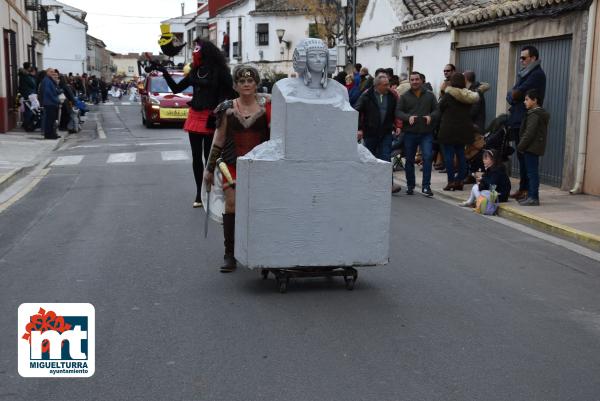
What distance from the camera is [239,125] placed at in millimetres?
6496

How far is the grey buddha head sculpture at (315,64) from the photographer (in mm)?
5902

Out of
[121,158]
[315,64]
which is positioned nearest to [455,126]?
[315,64]

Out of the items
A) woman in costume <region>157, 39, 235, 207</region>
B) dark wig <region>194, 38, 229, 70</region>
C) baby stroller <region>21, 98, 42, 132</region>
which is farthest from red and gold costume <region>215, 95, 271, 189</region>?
baby stroller <region>21, 98, 42, 132</region>

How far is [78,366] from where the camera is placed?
14.8 ft

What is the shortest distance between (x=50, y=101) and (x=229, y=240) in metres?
15.6

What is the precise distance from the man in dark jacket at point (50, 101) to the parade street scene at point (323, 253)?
7.99 m

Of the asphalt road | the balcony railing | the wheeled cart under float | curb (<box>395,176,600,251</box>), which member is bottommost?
curb (<box>395,176,600,251</box>)

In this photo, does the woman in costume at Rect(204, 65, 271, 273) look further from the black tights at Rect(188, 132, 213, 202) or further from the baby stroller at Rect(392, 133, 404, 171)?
the baby stroller at Rect(392, 133, 404, 171)

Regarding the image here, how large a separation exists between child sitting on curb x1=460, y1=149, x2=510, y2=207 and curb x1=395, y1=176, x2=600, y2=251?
27 centimetres

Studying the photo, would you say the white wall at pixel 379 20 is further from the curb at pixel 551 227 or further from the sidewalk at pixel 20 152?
the curb at pixel 551 227

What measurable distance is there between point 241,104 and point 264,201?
3.64 feet

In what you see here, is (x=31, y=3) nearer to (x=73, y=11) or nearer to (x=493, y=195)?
→ (x=493, y=195)

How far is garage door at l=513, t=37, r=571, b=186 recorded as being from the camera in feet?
42.0

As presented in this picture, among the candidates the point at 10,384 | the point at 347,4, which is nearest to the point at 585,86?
the point at 10,384
